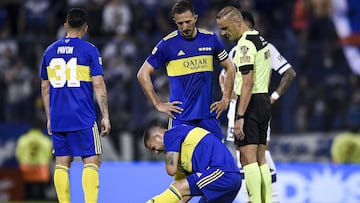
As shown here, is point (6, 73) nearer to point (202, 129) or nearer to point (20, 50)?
point (20, 50)

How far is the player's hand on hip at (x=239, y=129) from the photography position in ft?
39.2

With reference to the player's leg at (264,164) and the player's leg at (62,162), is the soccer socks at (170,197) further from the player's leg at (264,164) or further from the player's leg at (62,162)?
the player's leg at (264,164)

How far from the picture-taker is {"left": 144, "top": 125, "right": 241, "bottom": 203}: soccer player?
36.3 feet

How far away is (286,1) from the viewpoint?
2186 cm

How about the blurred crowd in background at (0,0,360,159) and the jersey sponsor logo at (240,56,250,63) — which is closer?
the jersey sponsor logo at (240,56,250,63)

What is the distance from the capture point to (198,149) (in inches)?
436

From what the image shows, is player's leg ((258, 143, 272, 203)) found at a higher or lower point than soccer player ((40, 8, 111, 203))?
lower

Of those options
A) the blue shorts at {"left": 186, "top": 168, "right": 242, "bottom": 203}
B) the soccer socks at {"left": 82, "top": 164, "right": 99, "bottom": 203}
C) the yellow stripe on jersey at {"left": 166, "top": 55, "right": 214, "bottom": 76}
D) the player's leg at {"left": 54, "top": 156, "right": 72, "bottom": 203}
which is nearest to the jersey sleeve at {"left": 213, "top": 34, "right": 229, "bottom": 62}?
the yellow stripe on jersey at {"left": 166, "top": 55, "right": 214, "bottom": 76}

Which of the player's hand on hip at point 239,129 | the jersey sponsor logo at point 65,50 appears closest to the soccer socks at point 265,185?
the player's hand on hip at point 239,129

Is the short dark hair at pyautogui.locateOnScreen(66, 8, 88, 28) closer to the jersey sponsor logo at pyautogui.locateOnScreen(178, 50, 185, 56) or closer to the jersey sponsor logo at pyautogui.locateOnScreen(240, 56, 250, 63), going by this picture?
the jersey sponsor logo at pyautogui.locateOnScreen(178, 50, 185, 56)

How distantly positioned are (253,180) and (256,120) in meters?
0.72

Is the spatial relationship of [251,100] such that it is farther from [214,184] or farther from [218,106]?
[214,184]

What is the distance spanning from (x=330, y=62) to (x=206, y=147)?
8.80 meters

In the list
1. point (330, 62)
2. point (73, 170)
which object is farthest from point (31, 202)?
point (330, 62)
